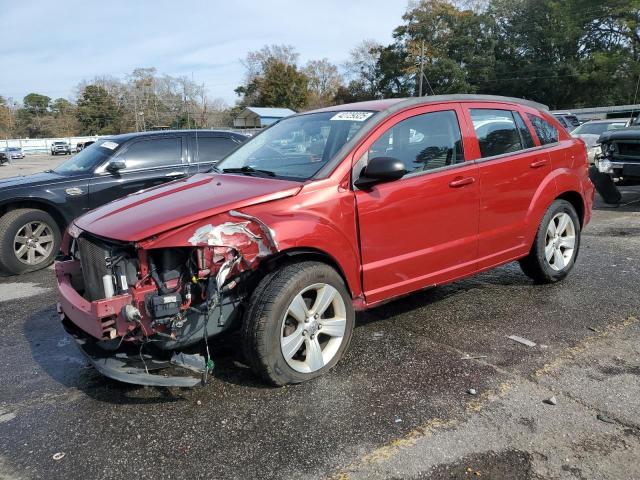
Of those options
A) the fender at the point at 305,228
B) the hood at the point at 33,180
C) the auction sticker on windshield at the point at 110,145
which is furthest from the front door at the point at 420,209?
the hood at the point at 33,180

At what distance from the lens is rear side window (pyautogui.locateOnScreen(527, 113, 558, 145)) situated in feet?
16.1

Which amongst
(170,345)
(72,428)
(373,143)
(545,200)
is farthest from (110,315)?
(545,200)

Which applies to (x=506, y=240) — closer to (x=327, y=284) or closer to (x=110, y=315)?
(x=327, y=284)

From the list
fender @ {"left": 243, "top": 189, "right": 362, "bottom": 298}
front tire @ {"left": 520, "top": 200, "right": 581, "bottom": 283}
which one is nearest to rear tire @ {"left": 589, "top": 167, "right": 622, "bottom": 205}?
front tire @ {"left": 520, "top": 200, "right": 581, "bottom": 283}

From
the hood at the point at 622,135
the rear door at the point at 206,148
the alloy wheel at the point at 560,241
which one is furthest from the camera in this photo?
the hood at the point at 622,135

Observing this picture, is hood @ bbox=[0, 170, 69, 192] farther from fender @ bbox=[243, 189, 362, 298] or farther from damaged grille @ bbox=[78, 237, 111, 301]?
fender @ bbox=[243, 189, 362, 298]

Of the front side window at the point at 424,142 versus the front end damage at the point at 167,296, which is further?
the front side window at the point at 424,142

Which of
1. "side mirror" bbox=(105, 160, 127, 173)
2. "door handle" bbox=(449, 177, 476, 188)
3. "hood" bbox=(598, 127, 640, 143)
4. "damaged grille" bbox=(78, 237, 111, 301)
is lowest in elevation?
"damaged grille" bbox=(78, 237, 111, 301)

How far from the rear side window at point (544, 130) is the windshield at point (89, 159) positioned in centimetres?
556

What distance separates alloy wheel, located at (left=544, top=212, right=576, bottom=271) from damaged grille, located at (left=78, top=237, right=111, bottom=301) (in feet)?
13.0

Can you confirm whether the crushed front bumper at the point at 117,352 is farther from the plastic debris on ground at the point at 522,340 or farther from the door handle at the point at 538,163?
the door handle at the point at 538,163

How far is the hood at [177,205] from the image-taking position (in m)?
2.96

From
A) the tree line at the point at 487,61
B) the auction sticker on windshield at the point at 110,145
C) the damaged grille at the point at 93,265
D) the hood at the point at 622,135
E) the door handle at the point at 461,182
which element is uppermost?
the tree line at the point at 487,61

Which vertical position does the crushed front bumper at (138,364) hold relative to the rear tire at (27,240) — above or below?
below
